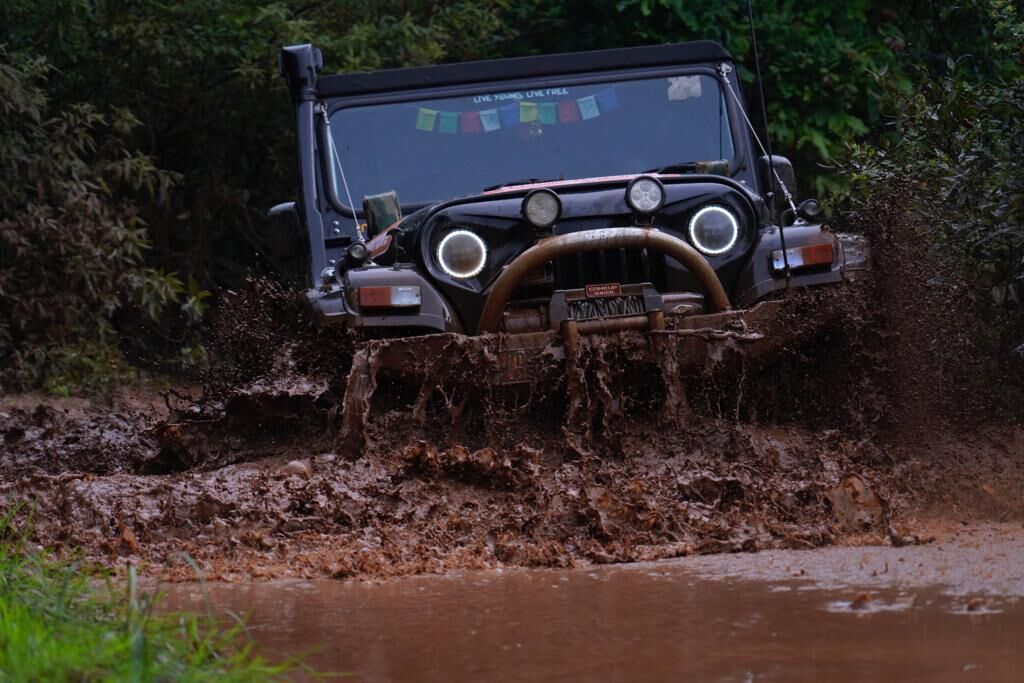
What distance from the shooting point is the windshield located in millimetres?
A: 7324

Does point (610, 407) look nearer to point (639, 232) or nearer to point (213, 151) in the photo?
point (639, 232)

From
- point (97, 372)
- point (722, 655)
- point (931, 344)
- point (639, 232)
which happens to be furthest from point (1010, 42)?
point (97, 372)

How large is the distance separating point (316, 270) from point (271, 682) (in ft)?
14.2

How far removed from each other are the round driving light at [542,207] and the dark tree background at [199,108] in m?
4.96

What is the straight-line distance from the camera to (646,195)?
5895 millimetres

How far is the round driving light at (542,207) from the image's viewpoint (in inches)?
229

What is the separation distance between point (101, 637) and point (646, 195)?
3.25 m

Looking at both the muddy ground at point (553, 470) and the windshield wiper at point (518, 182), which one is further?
the windshield wiper at point (518, 182)

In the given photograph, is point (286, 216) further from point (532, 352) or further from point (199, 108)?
point (199, 108)

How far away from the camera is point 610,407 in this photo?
223 inches

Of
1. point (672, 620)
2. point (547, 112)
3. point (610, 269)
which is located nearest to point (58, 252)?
point (547, 112)

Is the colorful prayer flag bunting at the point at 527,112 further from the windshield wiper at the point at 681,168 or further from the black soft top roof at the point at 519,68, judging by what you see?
the windshield wiper at the point at 681,168

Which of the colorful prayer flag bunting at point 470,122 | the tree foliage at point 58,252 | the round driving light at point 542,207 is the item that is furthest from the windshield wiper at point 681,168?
the tree foliage at point 58,252

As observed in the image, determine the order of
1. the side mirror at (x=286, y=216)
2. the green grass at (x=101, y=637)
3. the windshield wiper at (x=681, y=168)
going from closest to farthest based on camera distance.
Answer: the green grass at (x=101, y=637), the windshield wiper at (x=681, y=168), the side mirror at (x=286, y=216)
